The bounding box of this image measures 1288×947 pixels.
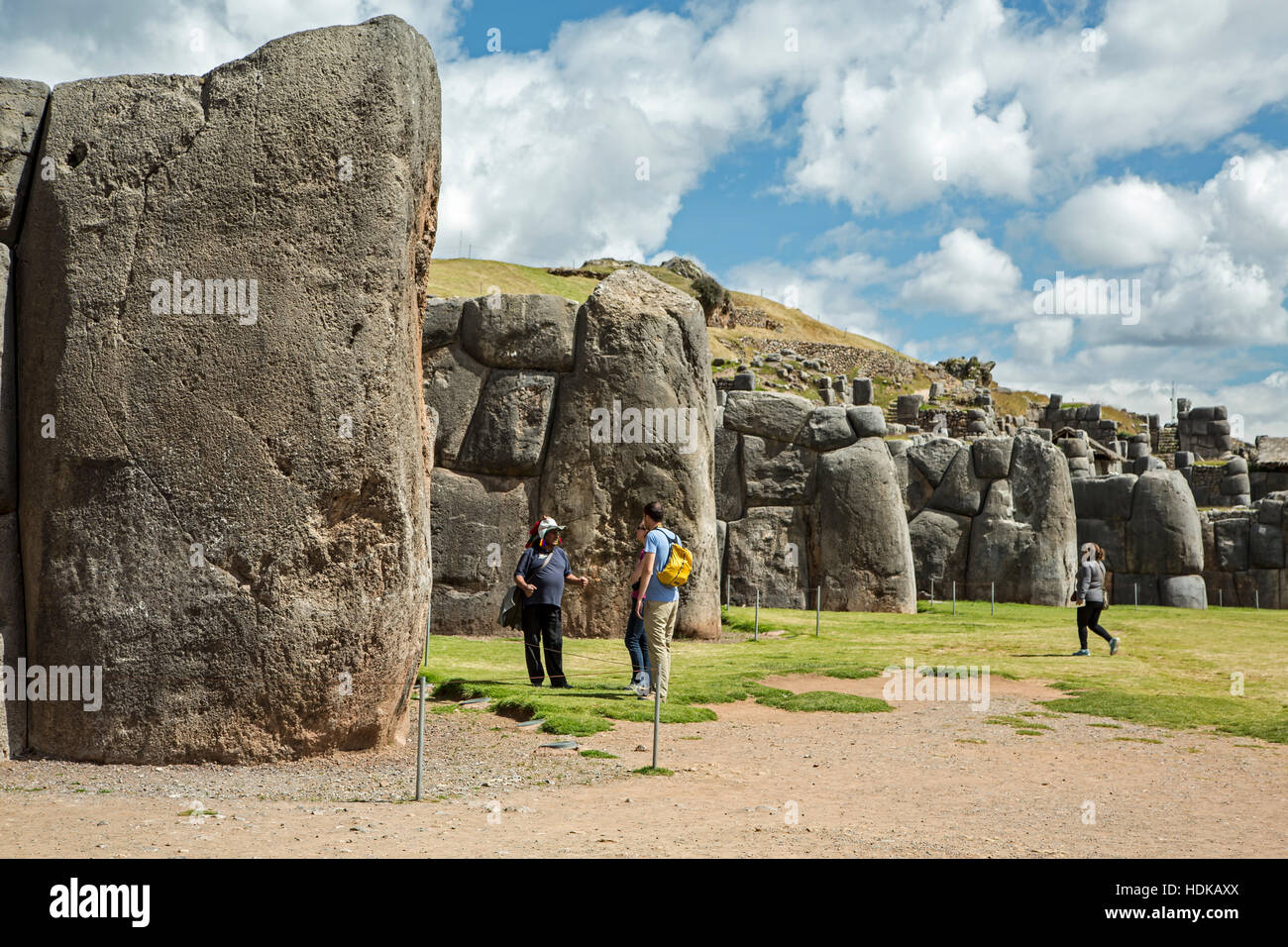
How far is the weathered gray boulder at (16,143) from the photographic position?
704cm

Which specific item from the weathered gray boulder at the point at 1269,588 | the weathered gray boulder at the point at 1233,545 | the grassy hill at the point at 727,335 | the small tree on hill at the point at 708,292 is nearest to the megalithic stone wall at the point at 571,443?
the weathered gray boulder at the point at 1233,545

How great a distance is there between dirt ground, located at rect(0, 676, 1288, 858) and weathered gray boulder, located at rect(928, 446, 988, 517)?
1577cm

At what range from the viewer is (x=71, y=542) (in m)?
6.83

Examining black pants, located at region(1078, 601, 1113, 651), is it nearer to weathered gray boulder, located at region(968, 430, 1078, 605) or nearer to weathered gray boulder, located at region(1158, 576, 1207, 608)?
weathered gray boulder, located at region(968, 430, 1078, 605)

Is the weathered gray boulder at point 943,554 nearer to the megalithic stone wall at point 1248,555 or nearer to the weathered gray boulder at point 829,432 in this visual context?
the weathered gray boulder at point 829,432

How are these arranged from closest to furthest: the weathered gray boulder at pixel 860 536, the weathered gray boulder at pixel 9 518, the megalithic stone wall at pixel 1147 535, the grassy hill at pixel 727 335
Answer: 1. the weathered gray boulder at pixel 9 518
2. the weathered gray boulder at pixel 860 536
3. the megalithic stone wall at pixel 1147 535
4. the grassy hill at pixel 727 335

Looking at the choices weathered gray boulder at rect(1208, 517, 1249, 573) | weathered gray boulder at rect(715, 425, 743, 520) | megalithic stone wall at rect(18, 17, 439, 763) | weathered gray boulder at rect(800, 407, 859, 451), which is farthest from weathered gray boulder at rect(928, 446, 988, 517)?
megalithic stone wall at rect(18, 17, 439, 763)

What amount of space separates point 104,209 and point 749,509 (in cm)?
1542

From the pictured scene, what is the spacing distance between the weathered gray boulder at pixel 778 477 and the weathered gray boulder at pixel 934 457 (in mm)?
4969

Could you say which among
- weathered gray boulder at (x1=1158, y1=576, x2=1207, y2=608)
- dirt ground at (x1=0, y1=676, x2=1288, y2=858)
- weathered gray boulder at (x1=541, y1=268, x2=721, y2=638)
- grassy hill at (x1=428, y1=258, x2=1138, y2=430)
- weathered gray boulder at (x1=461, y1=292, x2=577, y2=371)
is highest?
grassy hill at (x1=428, y1=258, x2=1138, y2=430)

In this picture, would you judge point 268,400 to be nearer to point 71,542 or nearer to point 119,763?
point 71,542

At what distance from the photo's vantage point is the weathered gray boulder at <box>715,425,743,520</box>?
2125 cm

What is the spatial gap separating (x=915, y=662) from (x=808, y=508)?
774 centimetres

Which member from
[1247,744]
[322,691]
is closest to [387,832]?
[322,691]
